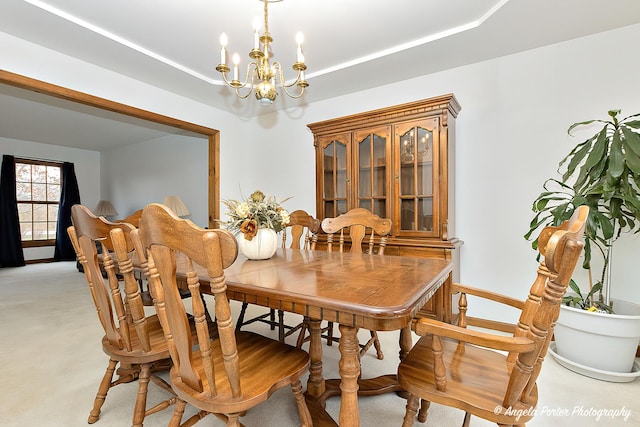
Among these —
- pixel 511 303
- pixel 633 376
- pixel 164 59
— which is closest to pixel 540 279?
pixel 511 303

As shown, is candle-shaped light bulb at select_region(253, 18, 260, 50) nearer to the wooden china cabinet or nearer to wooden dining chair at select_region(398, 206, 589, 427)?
the wooden china cabinet

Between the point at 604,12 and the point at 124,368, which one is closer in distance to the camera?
the point at 124,368

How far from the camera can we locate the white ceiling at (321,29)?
1.99 metres

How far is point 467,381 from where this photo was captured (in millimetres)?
1053

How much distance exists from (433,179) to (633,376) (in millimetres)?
1759

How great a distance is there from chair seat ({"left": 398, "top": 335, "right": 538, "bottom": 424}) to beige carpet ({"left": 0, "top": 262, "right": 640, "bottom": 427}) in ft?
1.63

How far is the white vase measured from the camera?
169 centimetres

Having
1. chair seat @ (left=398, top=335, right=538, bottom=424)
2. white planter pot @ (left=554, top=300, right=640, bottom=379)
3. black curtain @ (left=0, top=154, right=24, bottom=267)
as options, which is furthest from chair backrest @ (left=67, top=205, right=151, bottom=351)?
black curtain @ (left=0, top=154, right=24, bottom=267)

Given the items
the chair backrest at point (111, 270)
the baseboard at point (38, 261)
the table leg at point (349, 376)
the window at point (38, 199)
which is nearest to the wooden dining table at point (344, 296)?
the table leg at point (349, 376)

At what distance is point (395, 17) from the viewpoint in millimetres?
2121

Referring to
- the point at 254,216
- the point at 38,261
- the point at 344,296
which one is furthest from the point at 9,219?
the point at 344,296

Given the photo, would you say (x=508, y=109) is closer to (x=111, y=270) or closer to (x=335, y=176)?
(x=335, y=176)

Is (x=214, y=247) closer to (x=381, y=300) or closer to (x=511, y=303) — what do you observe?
(x=381, y=300)

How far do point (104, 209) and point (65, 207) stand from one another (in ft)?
3.20
